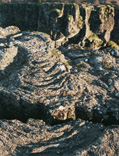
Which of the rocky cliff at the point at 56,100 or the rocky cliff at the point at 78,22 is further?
the rocky cliff at the point at 78,22

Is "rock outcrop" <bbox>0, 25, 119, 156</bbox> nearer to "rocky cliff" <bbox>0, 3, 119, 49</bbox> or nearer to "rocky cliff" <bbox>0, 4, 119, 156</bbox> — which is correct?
"rocky cliff" <bbox>0, 4, 119, 156</bbox>

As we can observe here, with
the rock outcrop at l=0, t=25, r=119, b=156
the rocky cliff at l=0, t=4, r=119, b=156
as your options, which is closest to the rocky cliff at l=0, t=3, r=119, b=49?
the rocky cliff at l=0, t=4, r=119, b=156

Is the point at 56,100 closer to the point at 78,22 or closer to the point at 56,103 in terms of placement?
the point at 56,103

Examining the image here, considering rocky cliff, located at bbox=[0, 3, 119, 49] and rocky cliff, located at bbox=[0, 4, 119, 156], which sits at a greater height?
rocky cliff, located at bbox=[0, 3, 119, 49]

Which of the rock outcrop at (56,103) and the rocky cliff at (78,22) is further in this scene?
the rocky cliff at (78,22)

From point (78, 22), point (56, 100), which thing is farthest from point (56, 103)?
point (78, 22)

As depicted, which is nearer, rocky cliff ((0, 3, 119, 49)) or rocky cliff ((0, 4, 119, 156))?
rocky cliff ((0, 4, 119, 156))

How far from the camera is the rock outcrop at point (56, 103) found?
28.2 feet

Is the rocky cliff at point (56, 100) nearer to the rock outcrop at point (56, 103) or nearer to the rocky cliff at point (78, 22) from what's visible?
the rock outcrop at point (56, 103)

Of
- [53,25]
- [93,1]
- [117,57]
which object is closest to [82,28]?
[53,25]

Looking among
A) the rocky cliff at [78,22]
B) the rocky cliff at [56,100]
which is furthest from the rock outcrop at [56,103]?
the rocky cliff at [78,22]

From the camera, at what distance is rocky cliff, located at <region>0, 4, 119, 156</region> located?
339 inches

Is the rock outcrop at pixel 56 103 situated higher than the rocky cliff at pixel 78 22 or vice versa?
the rocky cliff at pixel 78 22

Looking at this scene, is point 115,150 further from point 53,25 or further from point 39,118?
point 53,25
